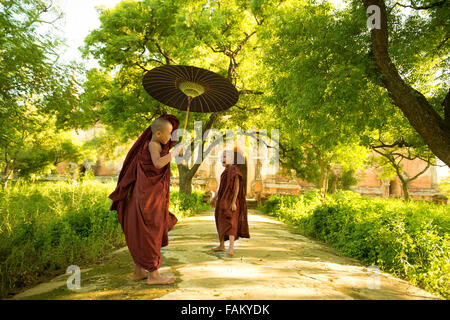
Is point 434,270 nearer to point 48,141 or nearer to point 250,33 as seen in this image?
point 250,33

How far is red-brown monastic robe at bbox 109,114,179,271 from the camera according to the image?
2.91m

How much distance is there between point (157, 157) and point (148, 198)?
503 mm

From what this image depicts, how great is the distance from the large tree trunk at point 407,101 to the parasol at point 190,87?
143 inches

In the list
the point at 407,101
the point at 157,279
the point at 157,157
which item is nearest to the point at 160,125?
the point at 157,157

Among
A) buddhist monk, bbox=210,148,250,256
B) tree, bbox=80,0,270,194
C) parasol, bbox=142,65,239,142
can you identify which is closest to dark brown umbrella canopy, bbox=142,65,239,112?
parasol, bbox=142,65,239,142

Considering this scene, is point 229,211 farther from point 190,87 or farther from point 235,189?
point 190,87

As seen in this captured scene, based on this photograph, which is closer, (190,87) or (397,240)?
(190,87)

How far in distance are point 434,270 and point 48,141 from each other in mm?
22185

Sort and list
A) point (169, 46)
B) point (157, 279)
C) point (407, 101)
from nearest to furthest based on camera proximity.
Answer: point (157, 279)
point (407, 101)
point (169, 46)

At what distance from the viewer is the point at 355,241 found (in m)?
5.27

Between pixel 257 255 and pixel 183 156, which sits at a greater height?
pixel 183 156

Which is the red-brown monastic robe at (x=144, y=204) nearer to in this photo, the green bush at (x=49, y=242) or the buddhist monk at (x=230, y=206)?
the green bush at (x=49, y=242)

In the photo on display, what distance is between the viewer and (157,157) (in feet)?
10.00
